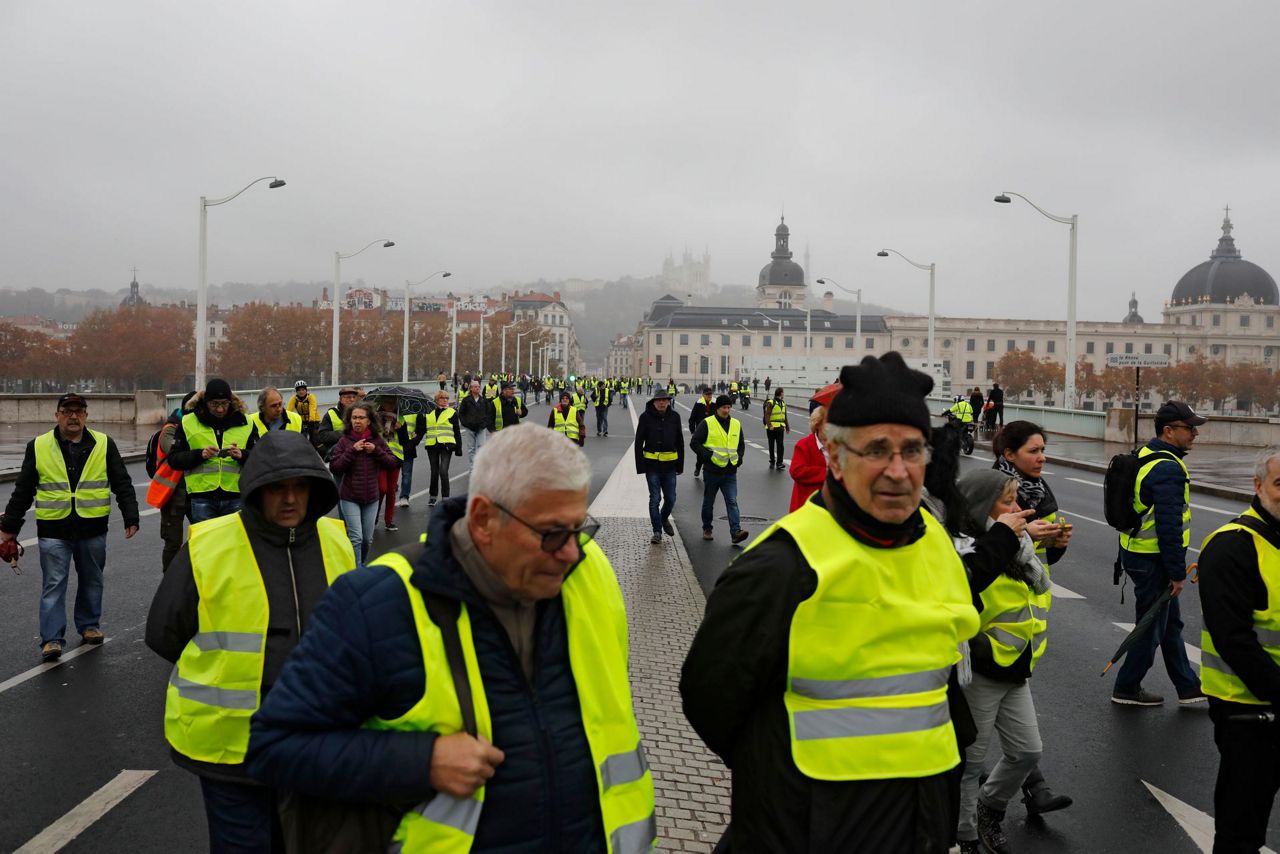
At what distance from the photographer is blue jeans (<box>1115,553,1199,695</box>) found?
6.44 metres

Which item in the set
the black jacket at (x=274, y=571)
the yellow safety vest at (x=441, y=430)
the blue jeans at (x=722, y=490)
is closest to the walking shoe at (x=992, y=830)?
the black jacket at (x=274, y=571)

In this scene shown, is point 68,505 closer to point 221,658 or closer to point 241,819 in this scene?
point 221,658

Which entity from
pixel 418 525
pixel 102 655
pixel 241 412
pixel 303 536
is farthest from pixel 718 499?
pixel 303 536

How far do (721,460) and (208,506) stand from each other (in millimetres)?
5940

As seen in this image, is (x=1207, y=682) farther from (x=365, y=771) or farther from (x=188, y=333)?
(x=188, y=333)

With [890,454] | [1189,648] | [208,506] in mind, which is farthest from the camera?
[208,506]

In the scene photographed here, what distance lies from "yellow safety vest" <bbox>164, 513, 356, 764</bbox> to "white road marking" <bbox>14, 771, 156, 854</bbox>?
1.59 meters

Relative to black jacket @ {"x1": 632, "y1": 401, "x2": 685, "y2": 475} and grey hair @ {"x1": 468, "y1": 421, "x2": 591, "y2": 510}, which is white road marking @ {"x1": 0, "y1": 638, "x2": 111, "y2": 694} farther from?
black jacket @ {"x1": 632, "y1": 401, "x2": 685, "y2": 475}

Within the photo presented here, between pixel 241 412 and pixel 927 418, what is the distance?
6.85 m

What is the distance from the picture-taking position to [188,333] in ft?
369

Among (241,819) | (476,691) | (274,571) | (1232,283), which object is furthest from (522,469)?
(1232,283)

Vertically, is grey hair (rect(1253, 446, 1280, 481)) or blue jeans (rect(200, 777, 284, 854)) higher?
grey hair (rect(1253, 446, 1280, 481))

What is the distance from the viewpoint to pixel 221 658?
3.25m

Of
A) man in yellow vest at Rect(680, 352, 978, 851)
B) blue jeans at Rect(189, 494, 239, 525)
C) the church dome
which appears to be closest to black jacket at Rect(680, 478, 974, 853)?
man in yellow vest at Rect(680, 352, 978, 851)
